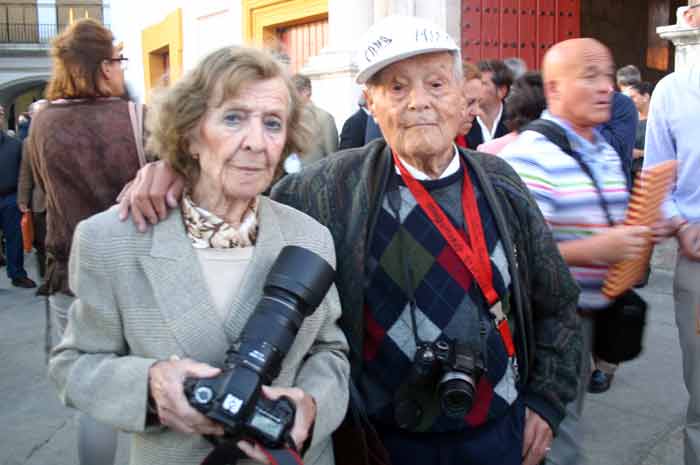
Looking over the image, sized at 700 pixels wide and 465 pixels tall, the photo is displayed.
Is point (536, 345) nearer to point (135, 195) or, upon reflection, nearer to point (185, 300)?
point (185, 300)

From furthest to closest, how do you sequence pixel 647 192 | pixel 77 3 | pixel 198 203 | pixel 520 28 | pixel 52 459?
pixel 77 3
pixel 520 28
pixel 52 459
pixel 647 192
pixel 198 203

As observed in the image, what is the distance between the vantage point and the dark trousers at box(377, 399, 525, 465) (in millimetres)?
2080

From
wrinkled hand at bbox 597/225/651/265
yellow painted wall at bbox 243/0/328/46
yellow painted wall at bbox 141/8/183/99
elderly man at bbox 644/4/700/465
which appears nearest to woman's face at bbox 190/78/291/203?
wrinkled hand at bbox 597/225/651/265

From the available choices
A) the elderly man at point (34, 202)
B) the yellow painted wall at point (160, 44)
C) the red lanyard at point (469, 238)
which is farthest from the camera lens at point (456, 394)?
the yellow painted wall at point (160, 44)

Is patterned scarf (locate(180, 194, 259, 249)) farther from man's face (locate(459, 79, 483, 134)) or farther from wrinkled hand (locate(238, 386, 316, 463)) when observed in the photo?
man's face (locate(459, 79, 483, 134))

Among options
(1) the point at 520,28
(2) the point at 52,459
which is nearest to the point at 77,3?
(1) the point at 520,28

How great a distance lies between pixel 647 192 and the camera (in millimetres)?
2285

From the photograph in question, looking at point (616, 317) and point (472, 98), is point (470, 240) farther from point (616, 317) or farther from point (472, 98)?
point (472, 98)

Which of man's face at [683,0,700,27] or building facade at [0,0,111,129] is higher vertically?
building facade at [0,0,111,129]

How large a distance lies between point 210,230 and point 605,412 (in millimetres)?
3232

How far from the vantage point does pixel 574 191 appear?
2373mm

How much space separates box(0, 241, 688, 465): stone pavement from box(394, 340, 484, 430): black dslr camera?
2.04m

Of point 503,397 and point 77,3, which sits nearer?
point 503,397

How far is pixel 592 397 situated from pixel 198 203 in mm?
3393
